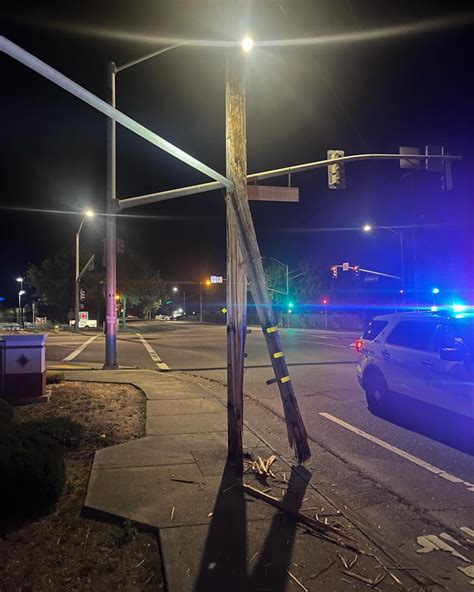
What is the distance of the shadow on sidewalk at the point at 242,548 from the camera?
10.8ft

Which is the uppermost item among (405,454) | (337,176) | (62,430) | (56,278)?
(56,278)

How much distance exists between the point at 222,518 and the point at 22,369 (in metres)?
5.77

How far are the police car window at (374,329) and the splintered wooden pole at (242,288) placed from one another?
3.85 metres

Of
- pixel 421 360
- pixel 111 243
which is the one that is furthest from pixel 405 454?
pixel 111 243

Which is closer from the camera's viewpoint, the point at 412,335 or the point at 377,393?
the point at 412,335

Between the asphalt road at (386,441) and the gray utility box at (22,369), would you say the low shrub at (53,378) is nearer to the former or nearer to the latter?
the gray utility box at (22,369)

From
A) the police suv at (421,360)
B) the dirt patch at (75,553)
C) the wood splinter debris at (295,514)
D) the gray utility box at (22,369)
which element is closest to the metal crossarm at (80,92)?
the wood splinter debris at (295,514)

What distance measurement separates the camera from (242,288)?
5941 millimetres

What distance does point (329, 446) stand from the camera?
678cm

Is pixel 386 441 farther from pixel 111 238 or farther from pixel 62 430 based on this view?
pixel 111 238

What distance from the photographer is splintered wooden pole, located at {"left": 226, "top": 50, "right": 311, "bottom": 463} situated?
5621 millimetres

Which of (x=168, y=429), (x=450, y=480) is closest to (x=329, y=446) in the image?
(x=450, y=480)

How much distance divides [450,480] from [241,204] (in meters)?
3.83

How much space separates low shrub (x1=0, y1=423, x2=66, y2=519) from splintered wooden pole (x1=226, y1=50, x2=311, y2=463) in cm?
204
